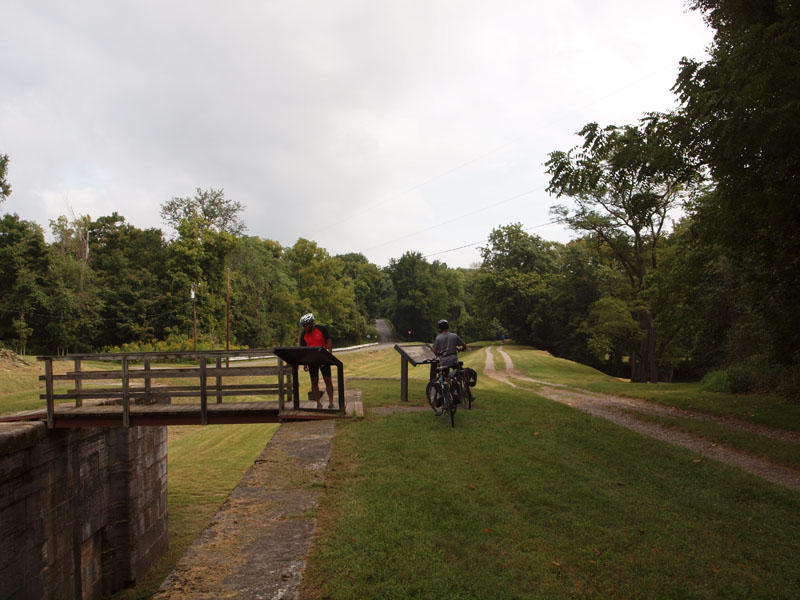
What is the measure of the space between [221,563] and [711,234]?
11.1 metres

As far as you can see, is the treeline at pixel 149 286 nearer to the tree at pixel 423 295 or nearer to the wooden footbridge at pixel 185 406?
the tree at pixel 423 295

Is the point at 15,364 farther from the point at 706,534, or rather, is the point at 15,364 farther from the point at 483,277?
the point at 483,277

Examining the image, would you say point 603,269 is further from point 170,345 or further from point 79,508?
point 170,345

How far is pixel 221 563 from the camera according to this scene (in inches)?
138

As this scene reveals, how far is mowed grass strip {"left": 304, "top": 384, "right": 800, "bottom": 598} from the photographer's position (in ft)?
11.4

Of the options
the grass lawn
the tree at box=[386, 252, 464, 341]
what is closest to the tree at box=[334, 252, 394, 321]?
the tree at box=[386, 252, 464, 341]

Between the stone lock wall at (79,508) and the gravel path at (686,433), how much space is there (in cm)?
1113

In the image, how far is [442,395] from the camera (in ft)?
29.7

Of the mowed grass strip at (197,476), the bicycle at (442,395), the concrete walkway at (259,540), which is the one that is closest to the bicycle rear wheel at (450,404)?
the bicycle at (442,395)

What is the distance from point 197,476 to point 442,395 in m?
10.6

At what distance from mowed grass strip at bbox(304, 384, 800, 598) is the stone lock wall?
5948 mm

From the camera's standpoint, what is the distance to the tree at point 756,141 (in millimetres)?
6809

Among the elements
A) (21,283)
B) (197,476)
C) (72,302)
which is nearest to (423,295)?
(72,302)

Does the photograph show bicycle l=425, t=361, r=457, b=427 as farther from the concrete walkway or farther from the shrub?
the shrub
